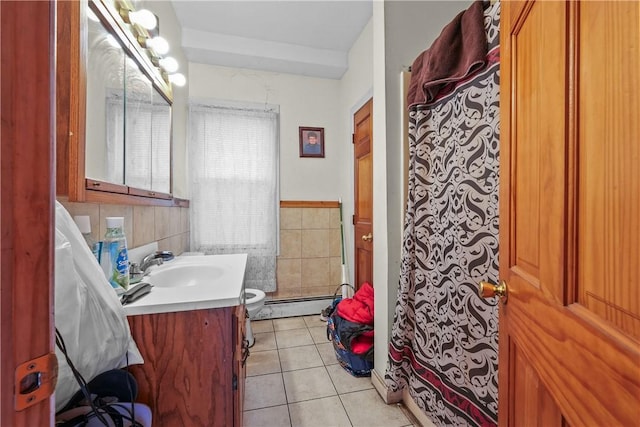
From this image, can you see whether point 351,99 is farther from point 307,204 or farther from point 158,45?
point 158,45

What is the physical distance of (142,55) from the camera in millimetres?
1339

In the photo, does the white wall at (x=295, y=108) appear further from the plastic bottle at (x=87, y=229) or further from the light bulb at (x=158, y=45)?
the plastic bottle at (x=87, y=229)

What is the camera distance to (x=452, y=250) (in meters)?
1.07

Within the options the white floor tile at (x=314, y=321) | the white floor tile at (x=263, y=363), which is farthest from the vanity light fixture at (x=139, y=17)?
the white floor tile at (x=314, y=321)

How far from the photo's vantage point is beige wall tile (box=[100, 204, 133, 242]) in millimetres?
1034

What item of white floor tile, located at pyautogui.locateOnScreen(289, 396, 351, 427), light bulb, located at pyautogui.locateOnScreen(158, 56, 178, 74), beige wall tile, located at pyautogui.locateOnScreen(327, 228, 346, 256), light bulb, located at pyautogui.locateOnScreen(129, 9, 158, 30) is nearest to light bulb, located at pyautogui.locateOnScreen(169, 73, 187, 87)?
light bulb, located at pyautogui.locateOnScreen(158, 56, 178, 74)

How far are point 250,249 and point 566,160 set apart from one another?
2382 mm

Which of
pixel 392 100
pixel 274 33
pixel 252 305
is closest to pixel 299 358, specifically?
pixel 252 305

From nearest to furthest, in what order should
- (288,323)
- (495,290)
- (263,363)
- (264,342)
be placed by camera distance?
(495,290) < (263,363) < (264,342) < (288,323)

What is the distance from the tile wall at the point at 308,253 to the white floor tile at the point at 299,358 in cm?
67

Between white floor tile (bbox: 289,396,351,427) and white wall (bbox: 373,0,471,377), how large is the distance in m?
0.33

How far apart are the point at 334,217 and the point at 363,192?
0.51m

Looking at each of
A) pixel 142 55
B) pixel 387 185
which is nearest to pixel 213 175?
pixel 142 55

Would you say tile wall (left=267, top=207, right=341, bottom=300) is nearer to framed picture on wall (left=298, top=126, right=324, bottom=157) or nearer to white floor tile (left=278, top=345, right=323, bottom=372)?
framed picture on wall (left=298, top=126, right=324, bottom=157)
